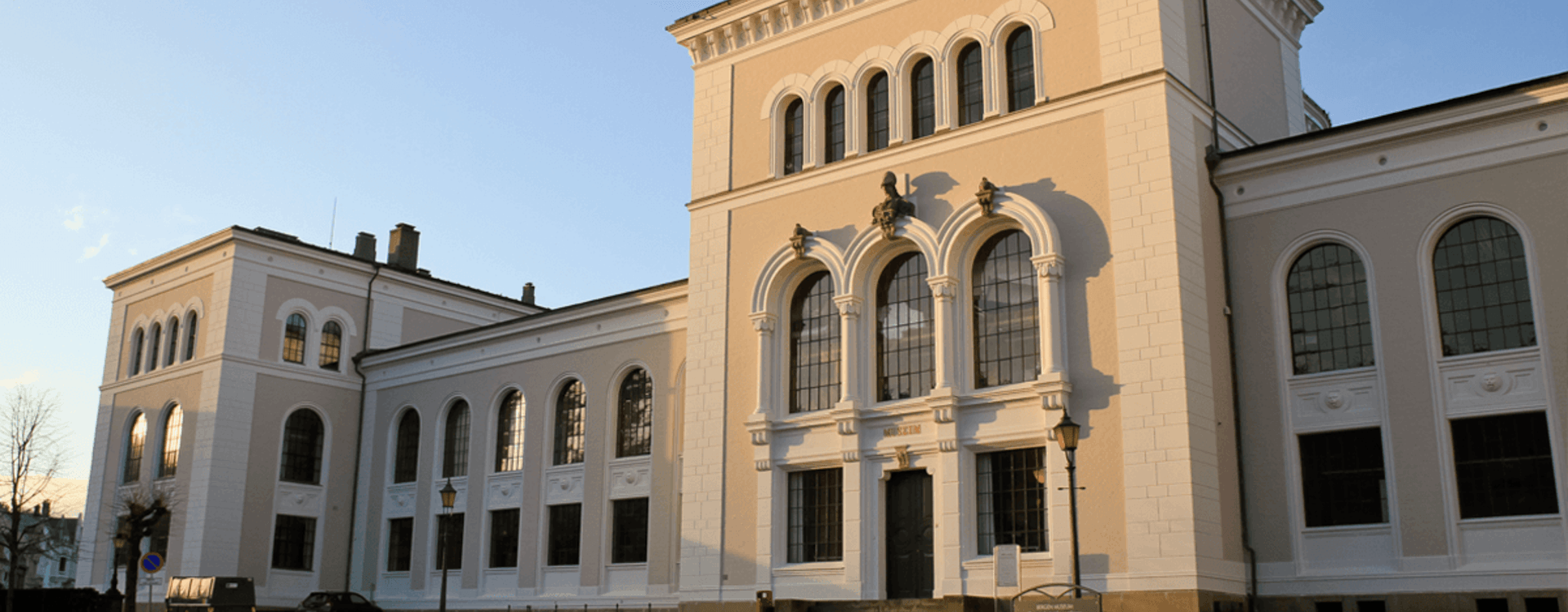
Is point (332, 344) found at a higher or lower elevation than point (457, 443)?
higher

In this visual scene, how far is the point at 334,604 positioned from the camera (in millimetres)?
33875

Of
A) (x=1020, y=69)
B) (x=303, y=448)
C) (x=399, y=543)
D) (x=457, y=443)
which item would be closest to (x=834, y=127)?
(x=1020, y=69)

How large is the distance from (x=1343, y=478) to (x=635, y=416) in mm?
16729

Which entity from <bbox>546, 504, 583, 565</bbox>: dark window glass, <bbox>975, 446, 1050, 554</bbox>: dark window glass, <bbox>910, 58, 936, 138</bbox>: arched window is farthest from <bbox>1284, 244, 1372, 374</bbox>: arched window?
<bbox>546, 504, 583, 565</bbox>: dark window glass

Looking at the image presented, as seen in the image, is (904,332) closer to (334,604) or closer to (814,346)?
(814,346)

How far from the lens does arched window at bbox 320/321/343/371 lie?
132 feet

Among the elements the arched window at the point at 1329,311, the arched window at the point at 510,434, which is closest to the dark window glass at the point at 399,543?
the arched window at the point at 510,434

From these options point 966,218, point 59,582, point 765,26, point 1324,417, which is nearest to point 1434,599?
point 1324,417

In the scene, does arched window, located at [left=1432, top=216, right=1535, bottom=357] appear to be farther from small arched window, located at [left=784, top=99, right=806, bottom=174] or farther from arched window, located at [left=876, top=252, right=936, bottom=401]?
small arched window, located at [left=784, top=99, right=806, bottom=174]

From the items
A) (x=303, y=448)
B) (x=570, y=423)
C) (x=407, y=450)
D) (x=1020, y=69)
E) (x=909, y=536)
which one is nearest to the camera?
(x=909, y=536)

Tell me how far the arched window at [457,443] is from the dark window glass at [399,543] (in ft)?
7.06

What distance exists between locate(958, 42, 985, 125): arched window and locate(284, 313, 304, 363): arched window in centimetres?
2399

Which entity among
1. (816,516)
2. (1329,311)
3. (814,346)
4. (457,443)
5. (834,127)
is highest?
(834,127)

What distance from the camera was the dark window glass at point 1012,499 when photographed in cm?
2208
